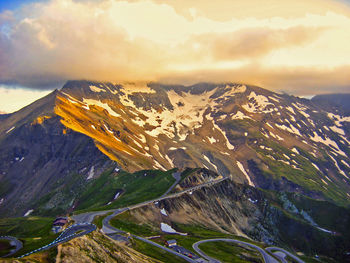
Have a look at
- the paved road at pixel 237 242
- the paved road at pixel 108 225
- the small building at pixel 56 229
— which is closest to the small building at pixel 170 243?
the paved road at pixel 237 242

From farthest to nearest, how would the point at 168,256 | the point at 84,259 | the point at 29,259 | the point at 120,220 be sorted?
the point at 120,220 < the point at 168,256 < the point at 84,259 < the point at 29,259

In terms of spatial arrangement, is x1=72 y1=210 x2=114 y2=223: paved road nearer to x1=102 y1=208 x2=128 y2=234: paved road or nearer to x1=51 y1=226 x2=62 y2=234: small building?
x1=102 y1=208 x2=128 y2=234: paved road

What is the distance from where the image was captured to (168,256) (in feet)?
367

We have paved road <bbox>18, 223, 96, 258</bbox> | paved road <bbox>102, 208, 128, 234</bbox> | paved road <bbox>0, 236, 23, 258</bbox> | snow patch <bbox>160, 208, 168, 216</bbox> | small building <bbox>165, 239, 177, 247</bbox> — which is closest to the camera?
paved road <bbox>0, 236, 23, 258</bbox>

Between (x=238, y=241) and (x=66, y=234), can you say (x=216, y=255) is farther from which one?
(x=66, y=234)

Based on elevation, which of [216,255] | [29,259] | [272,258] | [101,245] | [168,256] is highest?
[29,259]

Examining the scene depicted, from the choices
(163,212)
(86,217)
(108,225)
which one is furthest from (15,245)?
(163,212)

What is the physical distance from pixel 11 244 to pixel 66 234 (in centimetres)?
1353

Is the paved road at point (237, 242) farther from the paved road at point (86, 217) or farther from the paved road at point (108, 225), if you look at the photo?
the paved road at point (86, 217)

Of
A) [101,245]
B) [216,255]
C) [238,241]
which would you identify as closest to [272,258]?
[238,241]

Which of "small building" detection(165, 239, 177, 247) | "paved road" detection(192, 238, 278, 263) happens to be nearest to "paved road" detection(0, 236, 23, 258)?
"small building" detection(165, 239, 177, 247)

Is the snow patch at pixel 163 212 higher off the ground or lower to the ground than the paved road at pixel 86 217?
lower

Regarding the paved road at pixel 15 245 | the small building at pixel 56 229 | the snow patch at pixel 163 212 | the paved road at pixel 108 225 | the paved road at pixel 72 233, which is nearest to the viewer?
the paved road at pixel 15 245

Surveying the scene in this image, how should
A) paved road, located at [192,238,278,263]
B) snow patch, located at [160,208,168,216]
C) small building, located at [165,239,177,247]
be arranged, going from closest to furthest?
small building, located at [165,239,177,247] → paved road, located at [192,238,278,263] → snow patch, located at [160,208,168,216]
